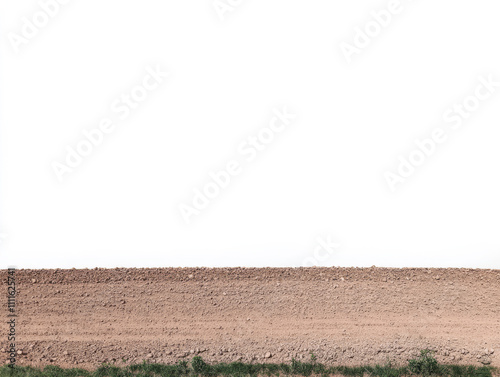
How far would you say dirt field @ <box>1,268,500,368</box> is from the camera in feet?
50.1

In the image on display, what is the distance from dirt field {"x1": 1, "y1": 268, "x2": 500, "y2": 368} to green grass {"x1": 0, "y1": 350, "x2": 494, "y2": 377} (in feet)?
0.93

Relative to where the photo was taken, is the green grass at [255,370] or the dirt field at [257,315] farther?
the dirt field at [257,315]

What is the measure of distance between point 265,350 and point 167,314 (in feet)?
9.31

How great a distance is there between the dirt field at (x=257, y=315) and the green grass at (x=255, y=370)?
28cm

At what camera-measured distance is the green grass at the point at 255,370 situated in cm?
1458

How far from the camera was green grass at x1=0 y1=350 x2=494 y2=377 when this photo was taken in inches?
574

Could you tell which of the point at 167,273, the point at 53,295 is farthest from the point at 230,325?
the point at 53,295

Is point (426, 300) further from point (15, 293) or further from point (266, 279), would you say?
point (15, 293)

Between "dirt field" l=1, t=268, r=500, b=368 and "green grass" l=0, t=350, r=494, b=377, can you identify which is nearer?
"green grass" l=0, t=350, r=494, b=377

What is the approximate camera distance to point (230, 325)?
15867mm

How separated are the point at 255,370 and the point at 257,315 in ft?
5.56

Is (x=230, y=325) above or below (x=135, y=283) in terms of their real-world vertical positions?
above

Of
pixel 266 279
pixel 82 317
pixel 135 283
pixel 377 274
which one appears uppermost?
pixel 377 274

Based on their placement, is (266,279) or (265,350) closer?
(265,350)
